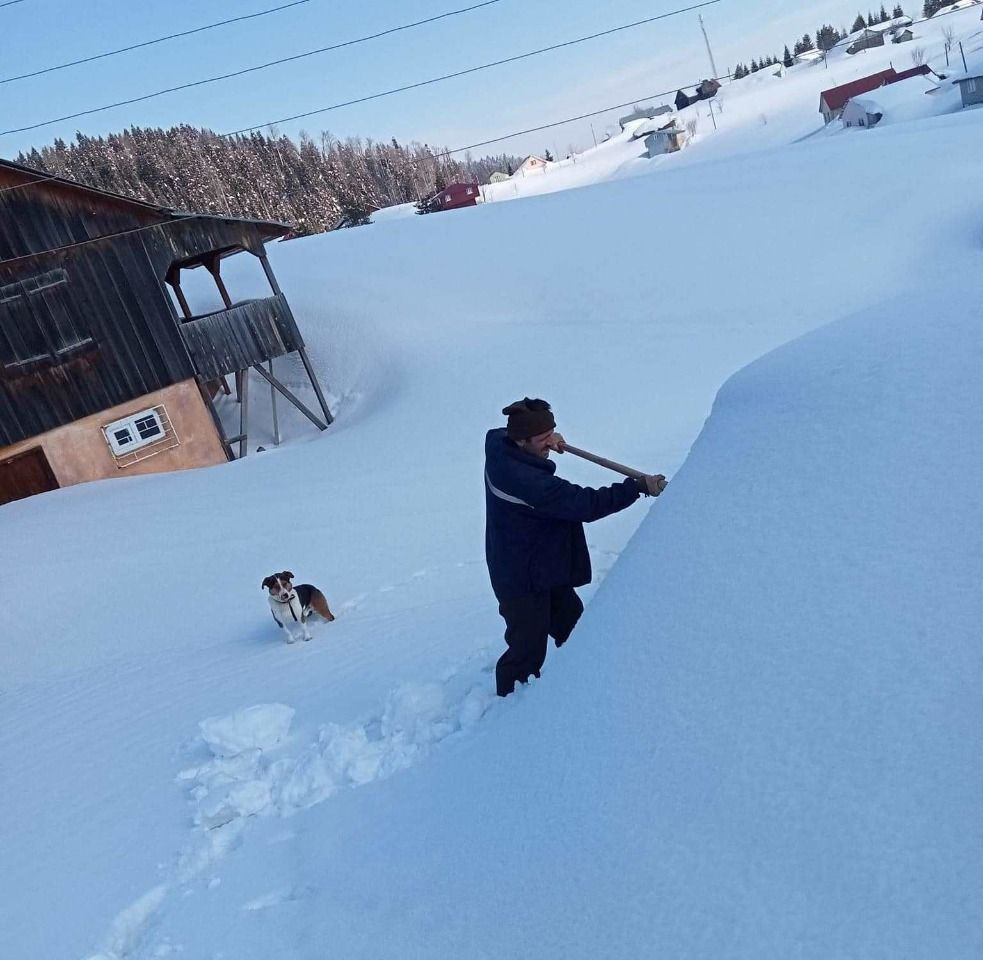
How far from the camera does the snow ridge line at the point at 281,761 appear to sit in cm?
354

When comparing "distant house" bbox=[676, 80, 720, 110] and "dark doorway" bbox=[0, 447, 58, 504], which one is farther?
"distant house" bbox=[676, 80, 720, 110]

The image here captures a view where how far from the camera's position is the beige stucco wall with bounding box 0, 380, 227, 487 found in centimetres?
1537

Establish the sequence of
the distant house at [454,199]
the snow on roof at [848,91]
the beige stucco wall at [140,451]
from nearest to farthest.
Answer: the beige stucco wall at [140,451] → the snow on roof at [848,91] → the distant house at [454,199]

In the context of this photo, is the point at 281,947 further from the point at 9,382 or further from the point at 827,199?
the point at 827,199

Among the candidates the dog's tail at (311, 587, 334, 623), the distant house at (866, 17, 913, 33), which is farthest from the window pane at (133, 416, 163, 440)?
the distant house at (866, 17, 913, 33)

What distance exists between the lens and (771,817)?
6.42 ft

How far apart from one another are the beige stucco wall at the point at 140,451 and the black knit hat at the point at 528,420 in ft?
45.4

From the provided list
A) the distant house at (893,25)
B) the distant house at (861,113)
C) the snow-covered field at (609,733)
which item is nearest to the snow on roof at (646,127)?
the distant house at (893,25)

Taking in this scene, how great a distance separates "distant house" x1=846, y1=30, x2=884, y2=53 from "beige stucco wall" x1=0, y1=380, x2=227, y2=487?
115 metres

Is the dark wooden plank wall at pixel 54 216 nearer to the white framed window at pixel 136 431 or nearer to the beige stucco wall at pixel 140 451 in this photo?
the beige stucco wall at pixel 140 451

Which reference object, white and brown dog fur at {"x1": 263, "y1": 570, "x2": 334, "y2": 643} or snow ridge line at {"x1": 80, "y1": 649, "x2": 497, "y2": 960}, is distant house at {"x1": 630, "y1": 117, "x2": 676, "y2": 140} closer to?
white and brown dog fur at {"x1": 263, "y1": 570, "x2": 334, "y2": 643}

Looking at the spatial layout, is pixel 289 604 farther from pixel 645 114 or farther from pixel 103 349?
pixel 645 114

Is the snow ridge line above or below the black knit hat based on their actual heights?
below

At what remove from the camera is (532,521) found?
Answer: 4148mm
